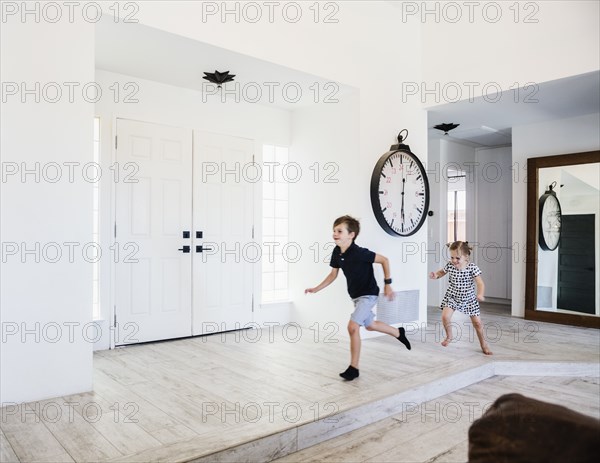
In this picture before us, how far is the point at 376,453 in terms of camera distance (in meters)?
2.68

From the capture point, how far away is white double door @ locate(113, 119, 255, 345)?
4.49 metres

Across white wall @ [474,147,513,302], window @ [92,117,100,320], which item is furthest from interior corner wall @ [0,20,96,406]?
white wall @ [474,147,513,302]

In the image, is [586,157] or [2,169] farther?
[586,157]

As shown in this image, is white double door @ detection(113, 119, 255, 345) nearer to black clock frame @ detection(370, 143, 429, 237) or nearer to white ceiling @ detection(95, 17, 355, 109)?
white ceiling @ detection(95, 17, 355, 109)

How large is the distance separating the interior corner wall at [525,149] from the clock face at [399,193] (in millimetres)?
1724

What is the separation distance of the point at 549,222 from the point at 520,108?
148 centimetres

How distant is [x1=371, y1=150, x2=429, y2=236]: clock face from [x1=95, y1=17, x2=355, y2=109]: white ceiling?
2.90 feet

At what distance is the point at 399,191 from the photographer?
5.13 meters

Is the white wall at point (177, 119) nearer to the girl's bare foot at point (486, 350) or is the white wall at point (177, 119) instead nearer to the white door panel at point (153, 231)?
the white door panel at point (153, 231)

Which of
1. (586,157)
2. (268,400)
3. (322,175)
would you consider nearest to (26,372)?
(268,400)

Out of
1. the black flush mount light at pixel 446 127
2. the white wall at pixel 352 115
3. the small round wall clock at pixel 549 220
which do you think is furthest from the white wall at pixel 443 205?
the white wall at pixel 352 115

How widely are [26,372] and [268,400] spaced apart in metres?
1.48

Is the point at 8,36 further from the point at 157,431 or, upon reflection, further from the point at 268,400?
the point at 268,400

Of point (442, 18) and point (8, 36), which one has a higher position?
point (442, 18)
